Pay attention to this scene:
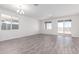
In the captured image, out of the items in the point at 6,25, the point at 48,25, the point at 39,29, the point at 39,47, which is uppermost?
the point at 48,25

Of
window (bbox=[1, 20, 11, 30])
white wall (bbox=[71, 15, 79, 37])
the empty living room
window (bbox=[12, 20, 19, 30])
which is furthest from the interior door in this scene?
window (bbox=[1, 20, 11, 30])

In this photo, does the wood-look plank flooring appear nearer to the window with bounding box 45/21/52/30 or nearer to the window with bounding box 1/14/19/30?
the window with bounding box 1/14/19/30

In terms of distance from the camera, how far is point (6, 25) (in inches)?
284

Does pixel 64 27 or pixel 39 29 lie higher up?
pixel 64 27

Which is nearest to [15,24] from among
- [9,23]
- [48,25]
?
[9,23]

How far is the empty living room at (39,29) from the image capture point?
165 inches

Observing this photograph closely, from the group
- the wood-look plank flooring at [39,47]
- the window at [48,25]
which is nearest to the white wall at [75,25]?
the window at [48,25]

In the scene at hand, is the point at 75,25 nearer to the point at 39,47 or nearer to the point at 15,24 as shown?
the point at 15,24

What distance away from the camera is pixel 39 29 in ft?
47.2

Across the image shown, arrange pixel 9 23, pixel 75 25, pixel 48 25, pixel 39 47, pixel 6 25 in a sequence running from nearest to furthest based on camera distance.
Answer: pixel 39 47, pixel 6 25, pixel 9 23, pixel 75 25, pixel 48 25

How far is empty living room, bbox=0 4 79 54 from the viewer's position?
13.7 ft

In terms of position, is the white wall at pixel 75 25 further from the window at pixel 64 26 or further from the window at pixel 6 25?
the window at pixel 6 25
